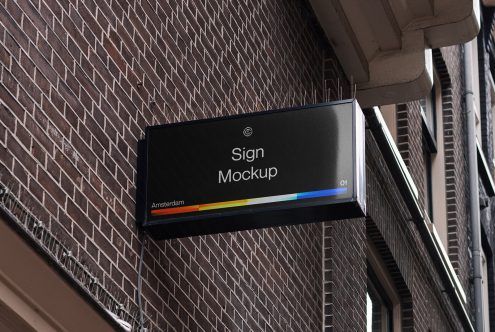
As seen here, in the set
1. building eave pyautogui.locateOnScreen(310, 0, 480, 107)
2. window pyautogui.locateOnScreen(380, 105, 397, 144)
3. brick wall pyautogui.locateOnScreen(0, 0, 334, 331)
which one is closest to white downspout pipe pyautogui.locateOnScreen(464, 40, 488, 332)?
window pyautogui.locateOnScreen(380, 105, 397, 144)

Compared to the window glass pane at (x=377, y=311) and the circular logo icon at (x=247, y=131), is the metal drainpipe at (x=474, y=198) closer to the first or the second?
the window glass pane at (x=377, y=311)

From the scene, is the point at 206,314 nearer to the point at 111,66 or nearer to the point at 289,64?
the point at 111,66

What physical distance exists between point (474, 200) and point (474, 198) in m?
0.03

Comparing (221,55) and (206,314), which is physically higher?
(221,55)

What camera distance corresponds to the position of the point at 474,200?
63.8ft

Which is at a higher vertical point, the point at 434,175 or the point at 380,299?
the point at 434,175

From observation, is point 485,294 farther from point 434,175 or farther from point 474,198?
point 434,175

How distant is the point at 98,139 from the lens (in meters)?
7.36

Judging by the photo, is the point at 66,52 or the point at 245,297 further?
the point at 245,297

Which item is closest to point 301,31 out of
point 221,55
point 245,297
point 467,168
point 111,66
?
point 221,55

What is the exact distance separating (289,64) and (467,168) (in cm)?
932

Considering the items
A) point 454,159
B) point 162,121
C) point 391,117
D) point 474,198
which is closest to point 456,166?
point 454,159

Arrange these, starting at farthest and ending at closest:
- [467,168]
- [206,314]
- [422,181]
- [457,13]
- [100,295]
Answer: [467,168] → [422,181] → [457,13] → [206,314] → [100,295]

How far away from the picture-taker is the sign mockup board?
7.69 m
